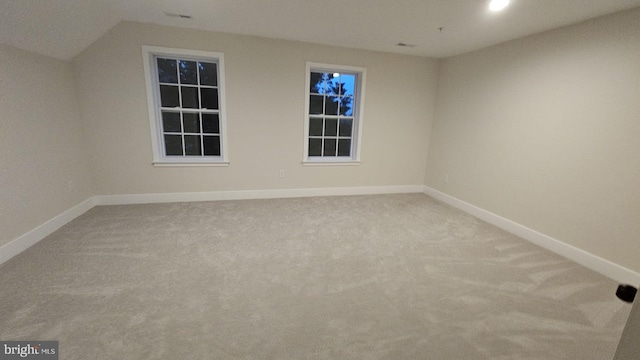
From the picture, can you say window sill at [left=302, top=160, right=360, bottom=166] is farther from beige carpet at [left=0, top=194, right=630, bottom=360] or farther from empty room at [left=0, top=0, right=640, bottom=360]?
beige carpet at [left=0, top=194, right=630, bottom=360]

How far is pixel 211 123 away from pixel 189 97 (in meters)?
0.44

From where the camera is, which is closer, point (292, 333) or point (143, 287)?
point (292, 333)

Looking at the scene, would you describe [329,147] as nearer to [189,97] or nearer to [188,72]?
[189,97]

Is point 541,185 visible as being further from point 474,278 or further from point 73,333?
point 73,333

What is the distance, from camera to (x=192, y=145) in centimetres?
400

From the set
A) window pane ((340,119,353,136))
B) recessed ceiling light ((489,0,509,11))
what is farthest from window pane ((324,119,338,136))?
recessed ceiling light ((489,0,509,11))

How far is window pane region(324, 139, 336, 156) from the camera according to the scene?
453cm

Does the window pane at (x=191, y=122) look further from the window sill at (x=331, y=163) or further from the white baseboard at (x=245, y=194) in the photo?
the window sill at (x=331, y=163)

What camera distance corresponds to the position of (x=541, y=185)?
297cm

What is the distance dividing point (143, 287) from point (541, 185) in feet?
12.9

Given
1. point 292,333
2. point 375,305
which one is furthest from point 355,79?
point 292,333

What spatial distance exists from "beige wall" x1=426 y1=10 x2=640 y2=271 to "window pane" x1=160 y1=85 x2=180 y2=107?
4.11 metres

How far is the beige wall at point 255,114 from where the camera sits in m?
3.38

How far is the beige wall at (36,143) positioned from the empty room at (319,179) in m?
0.02
